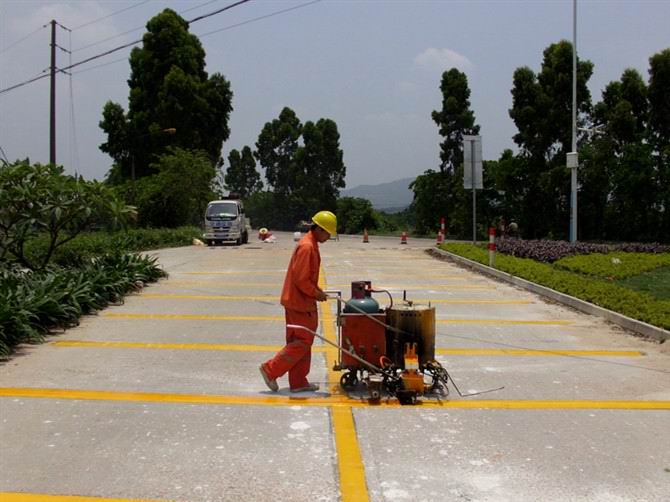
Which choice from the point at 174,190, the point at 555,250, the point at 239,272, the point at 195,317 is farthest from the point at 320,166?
the point at 195,317

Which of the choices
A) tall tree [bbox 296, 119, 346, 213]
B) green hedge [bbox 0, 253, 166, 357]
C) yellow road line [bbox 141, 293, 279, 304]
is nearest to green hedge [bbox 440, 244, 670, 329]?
yellow road line [bbox 141, 293, 279, 304]

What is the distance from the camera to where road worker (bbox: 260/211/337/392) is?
20.6 ft

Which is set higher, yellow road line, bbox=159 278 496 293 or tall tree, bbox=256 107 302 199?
tall tree, bbox=256 107 302 199

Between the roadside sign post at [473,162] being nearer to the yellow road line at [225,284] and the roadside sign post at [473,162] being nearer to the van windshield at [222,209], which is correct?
the yellow road line at [225,284]

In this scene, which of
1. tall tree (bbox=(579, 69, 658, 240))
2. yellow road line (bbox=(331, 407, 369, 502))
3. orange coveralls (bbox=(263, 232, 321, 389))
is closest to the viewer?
yellow road line (bbox=(331, 407, 369, 502))

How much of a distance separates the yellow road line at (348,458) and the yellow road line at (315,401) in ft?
1.18

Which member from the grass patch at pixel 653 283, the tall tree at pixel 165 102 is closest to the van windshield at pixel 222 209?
the tall tree at pixel 165 102

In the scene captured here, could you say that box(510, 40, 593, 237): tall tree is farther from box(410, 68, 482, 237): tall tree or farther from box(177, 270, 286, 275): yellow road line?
box(177, 270, 286, 275): yellow road line

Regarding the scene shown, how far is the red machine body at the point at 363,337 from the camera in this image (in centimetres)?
635

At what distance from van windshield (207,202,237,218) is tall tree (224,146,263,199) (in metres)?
51.3

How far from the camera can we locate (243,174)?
282 feet

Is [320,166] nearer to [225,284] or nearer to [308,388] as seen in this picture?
[225,284]

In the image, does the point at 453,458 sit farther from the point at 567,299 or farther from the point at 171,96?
the point at 171,96

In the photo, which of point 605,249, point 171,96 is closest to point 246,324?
point 605,249
